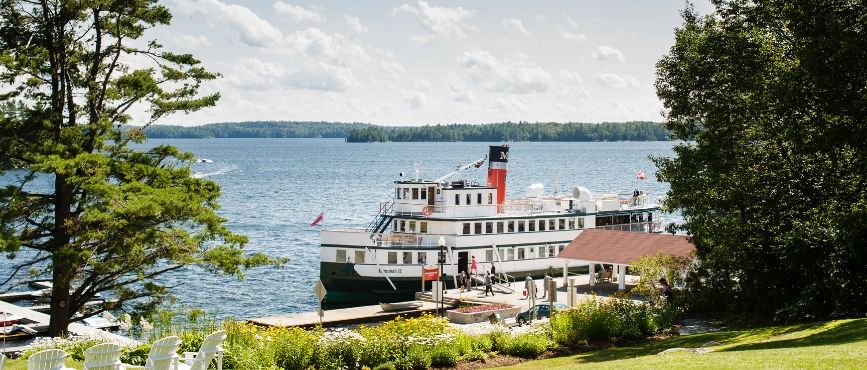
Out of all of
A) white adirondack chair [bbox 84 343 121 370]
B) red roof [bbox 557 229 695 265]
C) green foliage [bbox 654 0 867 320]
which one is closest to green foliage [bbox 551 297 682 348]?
green foliage [bbox 654 0 867 320]

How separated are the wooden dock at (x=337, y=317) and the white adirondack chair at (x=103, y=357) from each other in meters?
21.3

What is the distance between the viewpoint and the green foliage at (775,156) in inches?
910

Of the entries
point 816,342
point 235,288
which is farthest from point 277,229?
point 816,342

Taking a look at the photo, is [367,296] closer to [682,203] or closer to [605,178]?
[682,203]

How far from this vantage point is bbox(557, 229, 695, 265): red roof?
4347cm

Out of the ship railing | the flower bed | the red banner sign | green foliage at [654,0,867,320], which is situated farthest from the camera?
the ship railing

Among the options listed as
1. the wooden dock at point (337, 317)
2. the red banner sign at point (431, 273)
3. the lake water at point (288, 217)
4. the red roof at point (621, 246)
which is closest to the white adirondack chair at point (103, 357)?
the lake water at point (288, 217)

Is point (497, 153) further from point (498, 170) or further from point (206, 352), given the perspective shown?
point (206, 352)

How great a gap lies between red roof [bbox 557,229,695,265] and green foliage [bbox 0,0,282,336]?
2150cm

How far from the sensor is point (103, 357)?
1468cm

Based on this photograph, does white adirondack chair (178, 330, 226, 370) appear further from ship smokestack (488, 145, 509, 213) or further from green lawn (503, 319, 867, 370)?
ship smokestack (488, 145, 509, 213)

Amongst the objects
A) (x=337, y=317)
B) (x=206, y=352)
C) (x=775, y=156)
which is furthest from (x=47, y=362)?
(x=337, y=317)

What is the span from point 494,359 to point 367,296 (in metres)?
28.2

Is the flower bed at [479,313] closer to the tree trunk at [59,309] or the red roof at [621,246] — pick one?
the red roof at [621,246]
